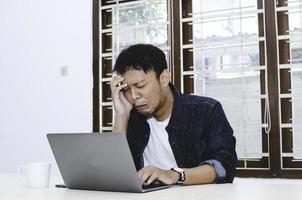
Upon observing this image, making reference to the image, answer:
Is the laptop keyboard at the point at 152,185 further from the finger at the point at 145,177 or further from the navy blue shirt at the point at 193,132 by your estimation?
the navy blue shirt at the point at 193,132

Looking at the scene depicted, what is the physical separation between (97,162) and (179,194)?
259 mm

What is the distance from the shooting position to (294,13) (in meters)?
3.05

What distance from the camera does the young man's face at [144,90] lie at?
184 centimetres

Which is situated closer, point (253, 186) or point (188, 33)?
point (253, 186)

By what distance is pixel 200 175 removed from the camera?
1468 mm

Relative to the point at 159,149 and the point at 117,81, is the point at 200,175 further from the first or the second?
the point at 117,81

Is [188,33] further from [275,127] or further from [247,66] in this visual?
[275,127]

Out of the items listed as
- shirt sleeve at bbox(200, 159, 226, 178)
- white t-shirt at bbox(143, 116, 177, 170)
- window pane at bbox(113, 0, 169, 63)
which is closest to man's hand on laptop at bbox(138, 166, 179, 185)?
shirt sleeve at bbox(200, 159, 226, 178)

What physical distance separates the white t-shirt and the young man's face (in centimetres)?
9

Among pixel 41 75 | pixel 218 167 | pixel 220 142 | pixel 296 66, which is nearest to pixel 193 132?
pixel 220 142

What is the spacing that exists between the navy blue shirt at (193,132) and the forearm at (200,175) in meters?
0.14

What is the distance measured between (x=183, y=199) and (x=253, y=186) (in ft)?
1.13

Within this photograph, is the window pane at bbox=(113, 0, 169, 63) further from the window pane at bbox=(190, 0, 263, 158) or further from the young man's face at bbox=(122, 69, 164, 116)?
the young man's face at bbox=(122, 69, 164, 116)

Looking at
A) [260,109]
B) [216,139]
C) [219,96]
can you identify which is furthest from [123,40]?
[216,139]
